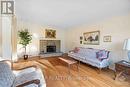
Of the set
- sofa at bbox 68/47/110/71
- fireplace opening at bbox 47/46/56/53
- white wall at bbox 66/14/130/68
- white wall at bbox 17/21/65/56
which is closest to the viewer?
white wall at bbox 66/14/130/68

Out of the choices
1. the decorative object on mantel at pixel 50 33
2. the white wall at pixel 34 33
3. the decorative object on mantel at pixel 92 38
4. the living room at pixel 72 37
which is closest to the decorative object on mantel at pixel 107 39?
the living room at pixel 72 37

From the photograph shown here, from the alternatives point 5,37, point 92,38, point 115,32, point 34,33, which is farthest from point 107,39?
point 34,33

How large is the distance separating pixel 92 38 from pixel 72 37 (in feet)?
7.20

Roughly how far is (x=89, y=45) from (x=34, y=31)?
358 centimetres

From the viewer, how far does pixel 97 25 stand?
479 centimetres

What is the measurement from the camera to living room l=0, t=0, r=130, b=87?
9.58ft

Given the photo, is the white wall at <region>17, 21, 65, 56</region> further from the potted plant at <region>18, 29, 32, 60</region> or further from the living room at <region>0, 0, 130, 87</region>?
the potted plant at <region>18, 29, 32, 60</region>

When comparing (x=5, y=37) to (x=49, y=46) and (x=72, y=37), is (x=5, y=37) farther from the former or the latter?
(x=72, y=37)

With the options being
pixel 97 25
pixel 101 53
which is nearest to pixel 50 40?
pixel 97 25

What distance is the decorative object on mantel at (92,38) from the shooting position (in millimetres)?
4797

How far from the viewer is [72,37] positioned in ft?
23.5

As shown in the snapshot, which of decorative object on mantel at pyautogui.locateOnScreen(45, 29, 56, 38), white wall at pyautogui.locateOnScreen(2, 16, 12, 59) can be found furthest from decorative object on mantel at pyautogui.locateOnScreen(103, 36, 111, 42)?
decorative object on mantel at pyautogui.locateOnScreen(45, 29, 56, 38)

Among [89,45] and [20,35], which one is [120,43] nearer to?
[89,45]

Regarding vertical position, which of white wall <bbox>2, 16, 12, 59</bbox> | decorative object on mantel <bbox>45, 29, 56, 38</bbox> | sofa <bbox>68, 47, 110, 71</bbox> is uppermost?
decorative object on mantel <bbox>45, 29, 56, 38</bbox>
